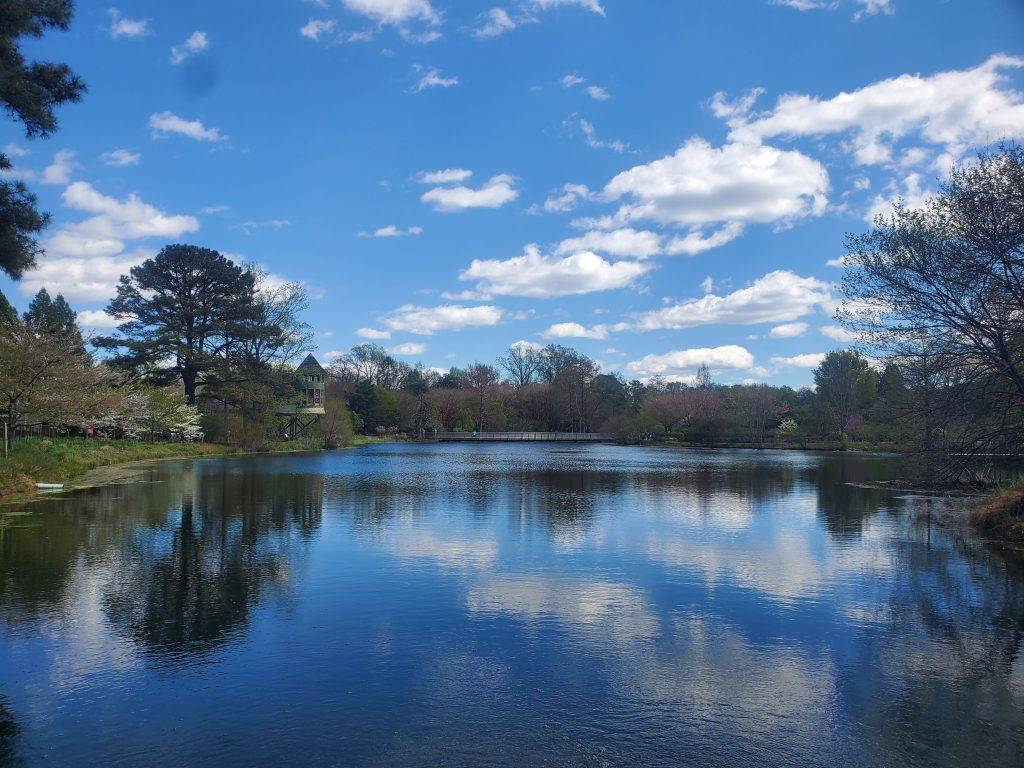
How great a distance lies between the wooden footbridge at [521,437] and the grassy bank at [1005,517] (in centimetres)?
6766

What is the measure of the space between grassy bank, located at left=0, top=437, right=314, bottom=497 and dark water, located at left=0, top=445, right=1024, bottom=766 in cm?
539

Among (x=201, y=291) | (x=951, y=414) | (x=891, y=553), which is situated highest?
(x=201, y=291)

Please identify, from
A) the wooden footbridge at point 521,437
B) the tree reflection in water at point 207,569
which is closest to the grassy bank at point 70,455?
the tree reflection in water at point 207,569

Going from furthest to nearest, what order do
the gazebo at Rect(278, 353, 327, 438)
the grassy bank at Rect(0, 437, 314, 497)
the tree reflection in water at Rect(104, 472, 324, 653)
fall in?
the gazebo at Rect(278, 353, 327, 438) → the grassy bank at Rect(0, 437, 314, 497) → the tree reflection in water at Rect(104, 472, 324, 653)

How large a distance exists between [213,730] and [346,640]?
213cm

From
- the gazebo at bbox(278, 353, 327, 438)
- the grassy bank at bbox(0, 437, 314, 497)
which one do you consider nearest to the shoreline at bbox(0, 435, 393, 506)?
the grassy bank at bbox(0, 437, 314, 497)

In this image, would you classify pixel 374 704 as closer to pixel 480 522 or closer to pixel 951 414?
pixel 480 522

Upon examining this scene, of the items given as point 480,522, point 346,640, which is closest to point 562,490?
point 480,522

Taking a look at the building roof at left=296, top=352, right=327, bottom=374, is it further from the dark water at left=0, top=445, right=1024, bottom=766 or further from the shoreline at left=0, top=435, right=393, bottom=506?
the dark water at left=0, top=445, right=1024, bottom=766

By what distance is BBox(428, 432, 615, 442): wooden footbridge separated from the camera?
8560 centimetres

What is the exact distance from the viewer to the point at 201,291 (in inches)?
1783

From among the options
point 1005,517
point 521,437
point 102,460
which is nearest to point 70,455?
point 102,460

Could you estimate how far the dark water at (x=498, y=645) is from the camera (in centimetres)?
512

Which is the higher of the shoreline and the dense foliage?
the dense foliage
